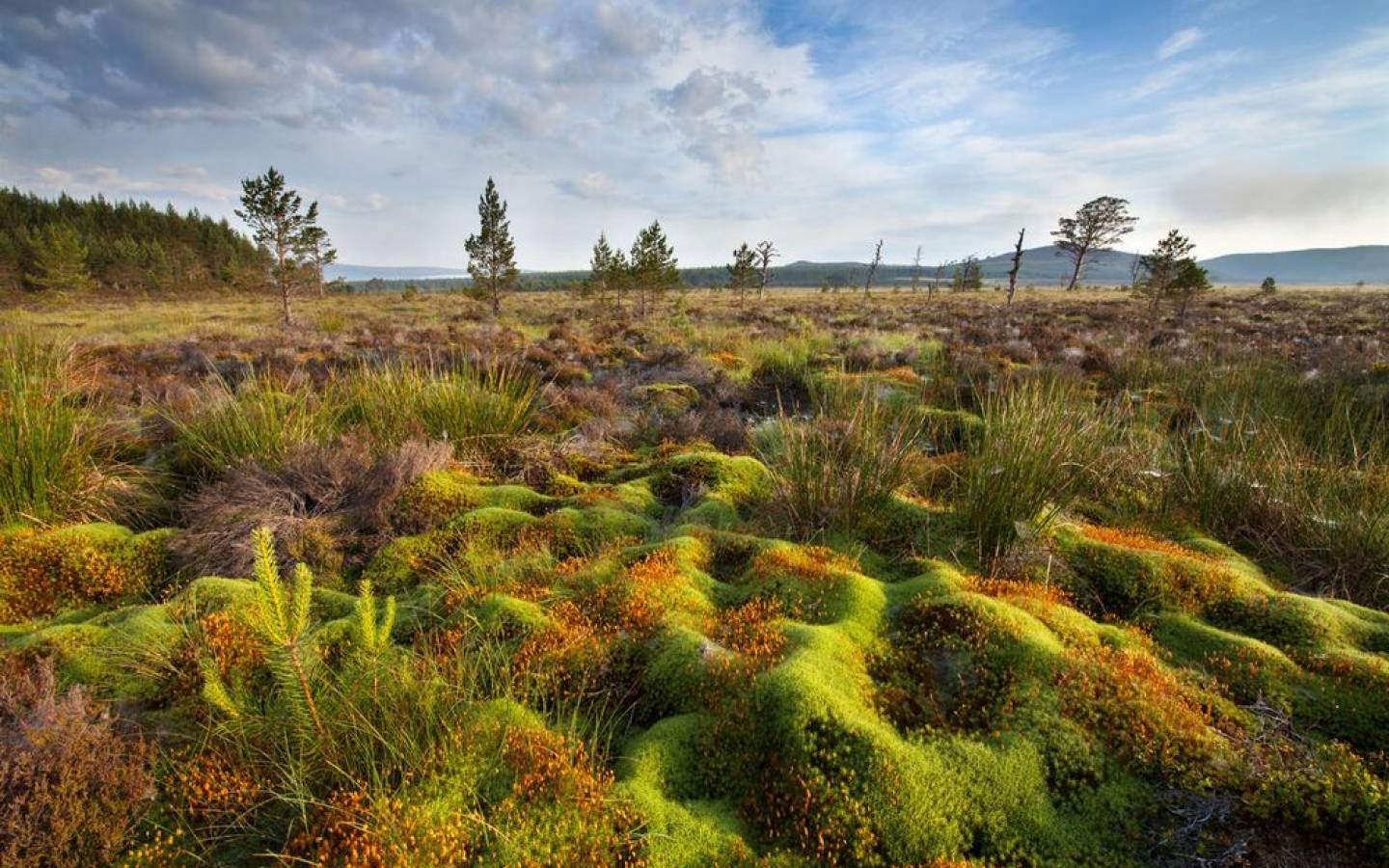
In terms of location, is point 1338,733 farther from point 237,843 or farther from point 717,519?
point 237,843

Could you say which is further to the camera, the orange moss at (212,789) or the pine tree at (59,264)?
the pine tree at (59,264)

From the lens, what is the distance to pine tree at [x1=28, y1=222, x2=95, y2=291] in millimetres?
48938

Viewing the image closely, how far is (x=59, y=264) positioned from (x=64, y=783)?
71.6 meters

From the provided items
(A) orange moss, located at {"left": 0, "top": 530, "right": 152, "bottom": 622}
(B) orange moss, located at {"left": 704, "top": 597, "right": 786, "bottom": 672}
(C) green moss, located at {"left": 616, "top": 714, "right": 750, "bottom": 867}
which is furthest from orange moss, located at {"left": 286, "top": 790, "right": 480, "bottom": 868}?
(A) orange moss, located at {"left": 0, "top": 530, "right": 152, "bottom": 622}

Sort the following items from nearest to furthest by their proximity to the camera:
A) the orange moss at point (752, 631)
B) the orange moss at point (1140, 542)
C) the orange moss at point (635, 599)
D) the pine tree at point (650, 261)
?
the orange moss at point (752, 631), the orange moss at point (635, 599), the orange moss at point (1140, 542), the pine tree at point (650, 261)

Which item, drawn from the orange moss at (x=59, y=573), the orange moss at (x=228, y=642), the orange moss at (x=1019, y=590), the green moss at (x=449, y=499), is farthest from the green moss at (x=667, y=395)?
the orange moss at (x=228, y=642)

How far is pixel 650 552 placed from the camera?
3.84 meters

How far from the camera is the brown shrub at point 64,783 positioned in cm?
178

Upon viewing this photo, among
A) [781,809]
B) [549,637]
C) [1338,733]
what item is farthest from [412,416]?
[1338,733]

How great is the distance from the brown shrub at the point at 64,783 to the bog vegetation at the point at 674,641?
0.04 feet

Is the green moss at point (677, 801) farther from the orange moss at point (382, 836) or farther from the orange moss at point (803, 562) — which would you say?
the orange moss at point (803, 562)

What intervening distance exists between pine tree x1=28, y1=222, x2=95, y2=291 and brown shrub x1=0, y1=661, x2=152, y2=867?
231 feet

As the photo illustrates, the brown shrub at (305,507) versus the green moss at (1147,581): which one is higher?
the brown shrub at (305,507)

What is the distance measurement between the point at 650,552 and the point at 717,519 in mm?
1033
